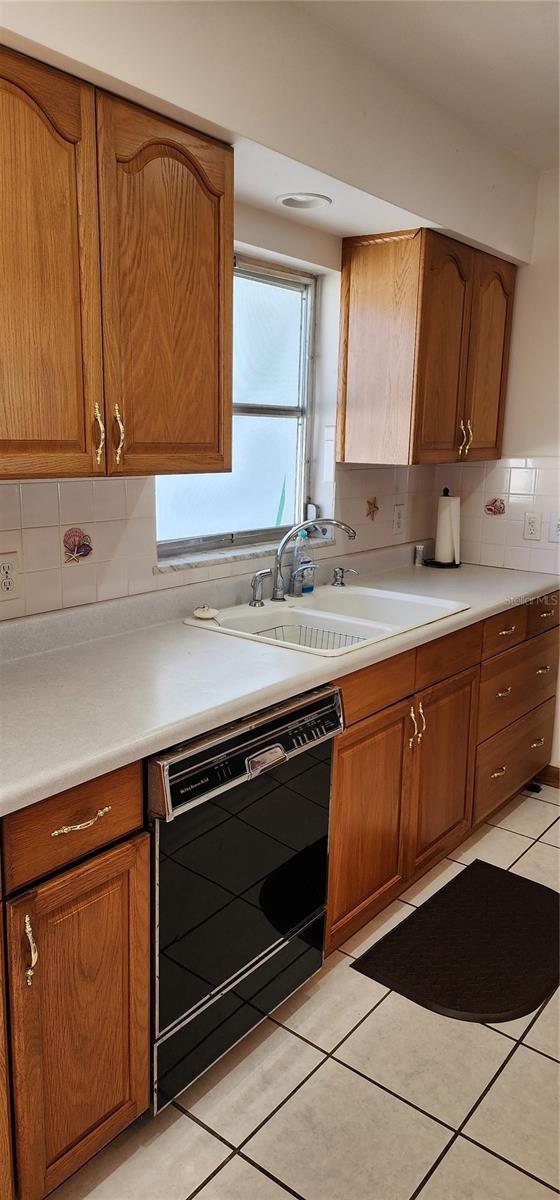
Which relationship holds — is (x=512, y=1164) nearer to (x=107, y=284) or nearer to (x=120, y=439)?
(x=120, y=439)

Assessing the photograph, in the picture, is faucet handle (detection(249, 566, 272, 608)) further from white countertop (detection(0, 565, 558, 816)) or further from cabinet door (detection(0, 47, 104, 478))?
cabinet door (detection(0, 47, 104, 478))

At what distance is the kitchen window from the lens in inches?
102

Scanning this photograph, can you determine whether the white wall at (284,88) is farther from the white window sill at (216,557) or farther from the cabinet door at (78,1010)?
the cabinet door at (78,1010)

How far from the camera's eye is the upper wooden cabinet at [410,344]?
9.04 ft

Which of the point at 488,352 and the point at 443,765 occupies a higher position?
the point at 488,352

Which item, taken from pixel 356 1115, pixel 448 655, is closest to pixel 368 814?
pixel 448 655

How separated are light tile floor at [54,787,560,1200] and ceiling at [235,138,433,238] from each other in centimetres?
216

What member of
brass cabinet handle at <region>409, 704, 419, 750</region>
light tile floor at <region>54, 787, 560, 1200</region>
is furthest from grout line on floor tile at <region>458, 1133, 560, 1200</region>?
brass cabinet handle at <region>409, 704, 419, 750</region>

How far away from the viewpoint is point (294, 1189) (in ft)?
5.31

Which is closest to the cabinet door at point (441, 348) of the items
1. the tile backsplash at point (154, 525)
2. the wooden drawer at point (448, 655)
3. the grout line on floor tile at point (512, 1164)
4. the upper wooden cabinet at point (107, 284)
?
the tile backsplash at point (154, 525)

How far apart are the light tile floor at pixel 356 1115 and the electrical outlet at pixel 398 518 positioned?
1.82 meters

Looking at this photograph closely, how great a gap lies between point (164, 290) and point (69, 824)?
3.79 feet

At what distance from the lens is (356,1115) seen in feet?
5.91

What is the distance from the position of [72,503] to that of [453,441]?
162cm
